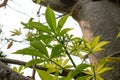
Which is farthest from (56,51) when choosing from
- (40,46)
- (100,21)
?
(100,21)

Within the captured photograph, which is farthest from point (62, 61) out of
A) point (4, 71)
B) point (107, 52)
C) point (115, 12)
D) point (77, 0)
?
point (77, 0)

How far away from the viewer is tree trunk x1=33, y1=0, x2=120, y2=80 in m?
0.87

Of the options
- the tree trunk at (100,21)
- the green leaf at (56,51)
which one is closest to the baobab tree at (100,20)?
the tree trunk at (100,21)

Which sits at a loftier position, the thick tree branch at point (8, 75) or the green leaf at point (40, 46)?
the green leaf at point (40, 46)

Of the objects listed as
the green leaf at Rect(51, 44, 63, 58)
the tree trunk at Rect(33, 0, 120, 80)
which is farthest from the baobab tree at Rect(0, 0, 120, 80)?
the green leaf at Rect(51, 44, 63, 58)

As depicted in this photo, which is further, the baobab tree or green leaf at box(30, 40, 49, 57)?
the baobab tree

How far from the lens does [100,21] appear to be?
109 cm

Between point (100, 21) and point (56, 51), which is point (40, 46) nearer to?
point (56, 51)

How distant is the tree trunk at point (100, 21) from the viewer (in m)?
0.87

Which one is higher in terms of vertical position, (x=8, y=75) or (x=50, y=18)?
(x=50, y=18)

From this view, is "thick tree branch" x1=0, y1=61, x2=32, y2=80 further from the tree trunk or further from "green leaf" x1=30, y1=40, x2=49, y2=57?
the tree trunk

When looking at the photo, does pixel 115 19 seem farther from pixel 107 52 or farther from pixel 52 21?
pixel 52 21

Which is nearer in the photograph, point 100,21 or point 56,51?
point 56,51

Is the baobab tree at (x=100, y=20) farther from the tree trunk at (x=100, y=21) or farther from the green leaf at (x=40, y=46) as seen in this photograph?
the green leaf at (x=40, y=46)
